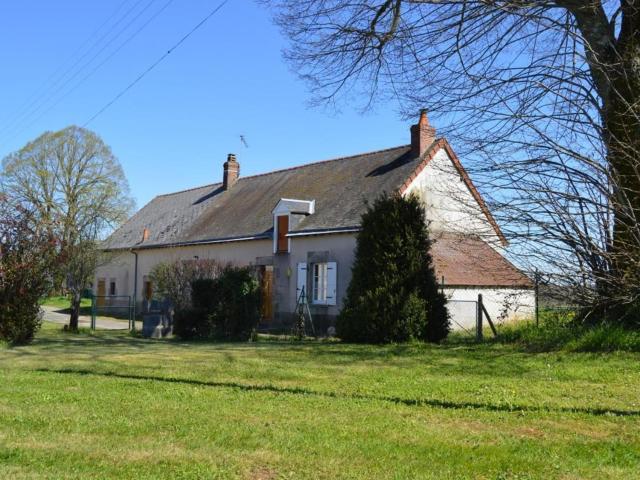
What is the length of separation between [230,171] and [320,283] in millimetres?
12752

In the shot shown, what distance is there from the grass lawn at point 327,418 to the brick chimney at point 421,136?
1247 centimetres

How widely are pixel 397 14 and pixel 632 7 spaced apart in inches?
162

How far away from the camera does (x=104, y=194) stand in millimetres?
38344

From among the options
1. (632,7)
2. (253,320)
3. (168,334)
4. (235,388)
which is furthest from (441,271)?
(235,388)

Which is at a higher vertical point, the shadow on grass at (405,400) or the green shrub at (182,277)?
the green shrub at (182,277)

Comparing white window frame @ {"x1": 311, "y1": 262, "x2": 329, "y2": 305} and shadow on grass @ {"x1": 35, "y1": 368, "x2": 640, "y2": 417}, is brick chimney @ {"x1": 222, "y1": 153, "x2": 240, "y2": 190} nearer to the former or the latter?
→ white window frame @ {"x1": 311, "y1": 262, "x2": 329, "y2": 305}

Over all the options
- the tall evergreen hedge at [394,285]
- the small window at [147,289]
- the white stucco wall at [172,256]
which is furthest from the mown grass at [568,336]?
the small window at [147,289]

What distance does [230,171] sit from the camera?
33.1 meters

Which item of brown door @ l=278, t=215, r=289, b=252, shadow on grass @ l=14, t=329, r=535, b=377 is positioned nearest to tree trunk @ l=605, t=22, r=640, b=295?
shadow on grass @ l=14, t=329, r=535, b=377

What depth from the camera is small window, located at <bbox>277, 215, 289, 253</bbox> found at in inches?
926

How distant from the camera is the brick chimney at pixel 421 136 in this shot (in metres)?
22.1

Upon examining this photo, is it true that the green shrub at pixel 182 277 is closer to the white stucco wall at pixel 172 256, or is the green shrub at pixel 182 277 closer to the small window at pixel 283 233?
the small window at pixel 283 233

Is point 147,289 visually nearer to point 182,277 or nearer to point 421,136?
point 182,277

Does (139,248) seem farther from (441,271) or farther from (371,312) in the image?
(371,312)
